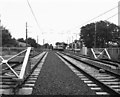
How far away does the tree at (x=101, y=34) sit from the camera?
85.1 metres

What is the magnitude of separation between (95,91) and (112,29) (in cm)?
8343

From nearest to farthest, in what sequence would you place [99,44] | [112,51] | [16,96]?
[16,96], [112,51], [99,44]

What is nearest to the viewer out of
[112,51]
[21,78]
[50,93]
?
[50,93]

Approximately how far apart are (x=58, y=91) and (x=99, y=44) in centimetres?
8102

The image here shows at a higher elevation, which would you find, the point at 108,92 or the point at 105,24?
the point at 105,24

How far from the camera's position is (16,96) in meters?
6.20

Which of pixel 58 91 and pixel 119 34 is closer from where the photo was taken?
pixel 58 91

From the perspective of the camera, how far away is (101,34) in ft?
278

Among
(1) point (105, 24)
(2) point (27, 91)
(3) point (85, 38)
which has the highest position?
(1) point (105, 24)

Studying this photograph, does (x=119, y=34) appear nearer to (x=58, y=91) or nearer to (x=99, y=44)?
(x=99, y=44)

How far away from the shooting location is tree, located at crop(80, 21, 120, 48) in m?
85.1

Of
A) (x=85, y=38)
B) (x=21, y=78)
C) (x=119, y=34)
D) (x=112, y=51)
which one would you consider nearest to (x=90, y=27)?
(x=85, y=38)

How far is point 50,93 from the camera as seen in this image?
21.9 feet

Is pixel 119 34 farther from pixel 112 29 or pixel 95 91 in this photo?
pixel 95 91
